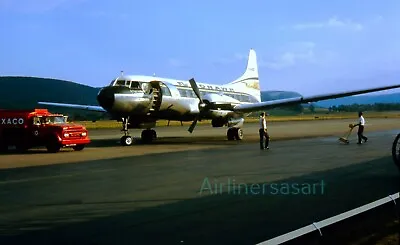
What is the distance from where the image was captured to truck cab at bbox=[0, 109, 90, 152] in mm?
22547

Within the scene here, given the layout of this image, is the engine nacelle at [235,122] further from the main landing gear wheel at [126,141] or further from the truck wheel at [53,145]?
the truck wheel at [53,145]

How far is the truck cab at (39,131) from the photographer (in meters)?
22.5

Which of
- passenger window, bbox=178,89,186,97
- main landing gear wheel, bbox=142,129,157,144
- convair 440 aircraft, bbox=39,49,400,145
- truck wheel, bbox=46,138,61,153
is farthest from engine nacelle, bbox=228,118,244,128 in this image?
truck wheel, bbox=46,138,61,153

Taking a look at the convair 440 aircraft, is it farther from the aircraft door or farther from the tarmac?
the tarmac

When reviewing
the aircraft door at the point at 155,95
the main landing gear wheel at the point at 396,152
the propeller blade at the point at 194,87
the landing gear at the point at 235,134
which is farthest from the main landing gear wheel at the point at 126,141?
the main landing gear wheel at the point at 396,152

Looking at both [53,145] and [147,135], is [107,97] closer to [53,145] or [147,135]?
[53,145]

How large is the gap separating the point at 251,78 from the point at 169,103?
13.1 m

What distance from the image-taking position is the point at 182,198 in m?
9.20

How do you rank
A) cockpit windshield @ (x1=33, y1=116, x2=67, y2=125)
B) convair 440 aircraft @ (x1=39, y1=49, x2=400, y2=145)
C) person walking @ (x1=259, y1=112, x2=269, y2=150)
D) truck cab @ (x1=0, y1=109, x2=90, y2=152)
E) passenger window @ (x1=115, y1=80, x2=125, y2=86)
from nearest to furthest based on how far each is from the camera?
person walking @ (x1=259, y1=112, x2=269, y2=150)
truck cab @ (x1=0, y1=109, x2=90, y2=152)
cockpit windshield @ (x1=33, y1=116, x2=67, y2=125)
convair 440 aircraft @ (x1=39, y1=49, x2=400, y2=145)
passenger window @ (x1=115, y1=80, x2=125, y2=86)

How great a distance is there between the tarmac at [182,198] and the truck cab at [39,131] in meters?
6.44

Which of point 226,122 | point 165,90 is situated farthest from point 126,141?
point 226,122

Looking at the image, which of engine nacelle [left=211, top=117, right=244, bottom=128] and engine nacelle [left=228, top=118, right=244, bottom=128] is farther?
engine nacelle [left=228, top=118, right=244, bottom=128]

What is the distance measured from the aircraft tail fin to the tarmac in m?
20.4

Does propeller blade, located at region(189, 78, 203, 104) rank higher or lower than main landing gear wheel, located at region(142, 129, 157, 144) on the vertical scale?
higher
